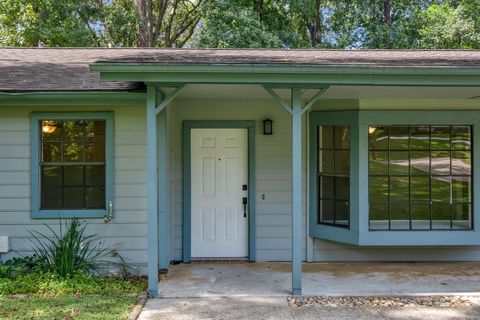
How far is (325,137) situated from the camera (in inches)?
260

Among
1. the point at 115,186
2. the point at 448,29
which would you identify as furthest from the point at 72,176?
the point at 448,29

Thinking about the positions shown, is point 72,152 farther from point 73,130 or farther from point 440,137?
point 440,137

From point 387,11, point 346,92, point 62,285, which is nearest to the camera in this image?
point 62,285

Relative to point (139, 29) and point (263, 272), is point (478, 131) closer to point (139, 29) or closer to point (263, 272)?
point (263, 272)

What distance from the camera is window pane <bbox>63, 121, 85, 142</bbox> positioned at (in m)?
5.96

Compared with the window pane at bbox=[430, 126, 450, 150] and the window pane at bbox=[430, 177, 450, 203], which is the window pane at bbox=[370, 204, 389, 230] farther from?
the window pane at bbox=[430, 126, 450, 150]

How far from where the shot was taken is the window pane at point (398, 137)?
20.9ft

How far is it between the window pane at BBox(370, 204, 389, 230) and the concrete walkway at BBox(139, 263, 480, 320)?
0.59m

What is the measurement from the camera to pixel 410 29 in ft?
53.6

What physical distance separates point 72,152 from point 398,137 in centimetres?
449

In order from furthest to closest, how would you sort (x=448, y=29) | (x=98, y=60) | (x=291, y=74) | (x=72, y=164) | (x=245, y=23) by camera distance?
(x=448, y=29)
(x=245, y=23)
(x=72, y=164)
(x=98, y=60)
(x=291, y=74)

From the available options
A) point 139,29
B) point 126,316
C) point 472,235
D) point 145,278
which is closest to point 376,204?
point 472,235

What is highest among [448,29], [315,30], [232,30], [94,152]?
[315,30]

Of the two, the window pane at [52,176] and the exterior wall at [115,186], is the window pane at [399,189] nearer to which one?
the exterior wall at [115,186]
